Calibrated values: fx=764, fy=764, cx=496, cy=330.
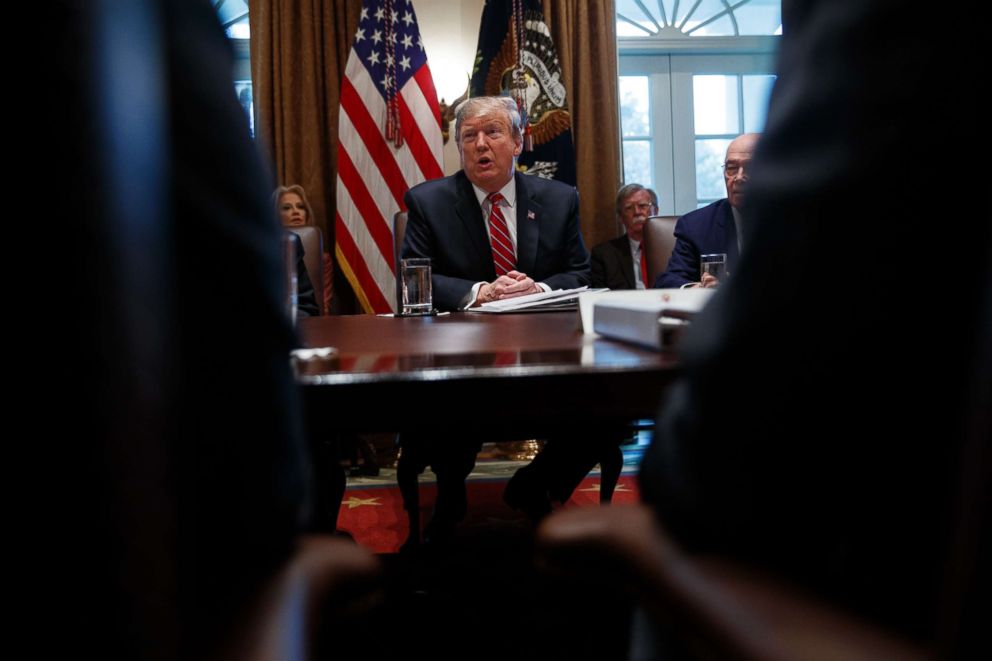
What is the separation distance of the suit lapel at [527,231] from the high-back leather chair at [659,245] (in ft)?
1.44

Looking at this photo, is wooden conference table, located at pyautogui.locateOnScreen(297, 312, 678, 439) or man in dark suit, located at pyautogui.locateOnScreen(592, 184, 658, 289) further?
man in dark suit, located at pyautogui.locateOnScreen(592, 184, 658, 289)

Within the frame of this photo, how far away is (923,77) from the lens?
1.28 ft

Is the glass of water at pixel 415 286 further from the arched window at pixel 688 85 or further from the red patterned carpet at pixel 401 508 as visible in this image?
the arched window at pixel 688 85

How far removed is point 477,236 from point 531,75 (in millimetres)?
1838

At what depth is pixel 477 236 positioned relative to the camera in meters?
3.01

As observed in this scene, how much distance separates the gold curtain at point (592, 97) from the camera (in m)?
4.68

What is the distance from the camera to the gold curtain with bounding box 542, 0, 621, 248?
→ 4.68 metres

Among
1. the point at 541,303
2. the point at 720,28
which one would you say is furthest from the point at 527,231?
the point at 720,28

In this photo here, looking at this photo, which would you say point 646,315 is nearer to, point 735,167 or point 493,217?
point 493,217

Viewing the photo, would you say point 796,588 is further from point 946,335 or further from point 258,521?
point 258,521

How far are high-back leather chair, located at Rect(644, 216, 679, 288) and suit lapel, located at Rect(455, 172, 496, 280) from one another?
2.02 feet

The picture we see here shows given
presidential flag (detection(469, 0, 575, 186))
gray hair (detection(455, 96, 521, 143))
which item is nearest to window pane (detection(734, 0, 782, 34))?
presidential flag (detection(469, 0, 575, 186))

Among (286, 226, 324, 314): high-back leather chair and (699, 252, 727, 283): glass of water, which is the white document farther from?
(286, 226, 324, 314): high-back leather chair

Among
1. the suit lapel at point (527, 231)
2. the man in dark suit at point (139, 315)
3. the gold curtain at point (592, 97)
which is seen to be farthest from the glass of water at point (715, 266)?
the gold curtain at point (592, 97)
